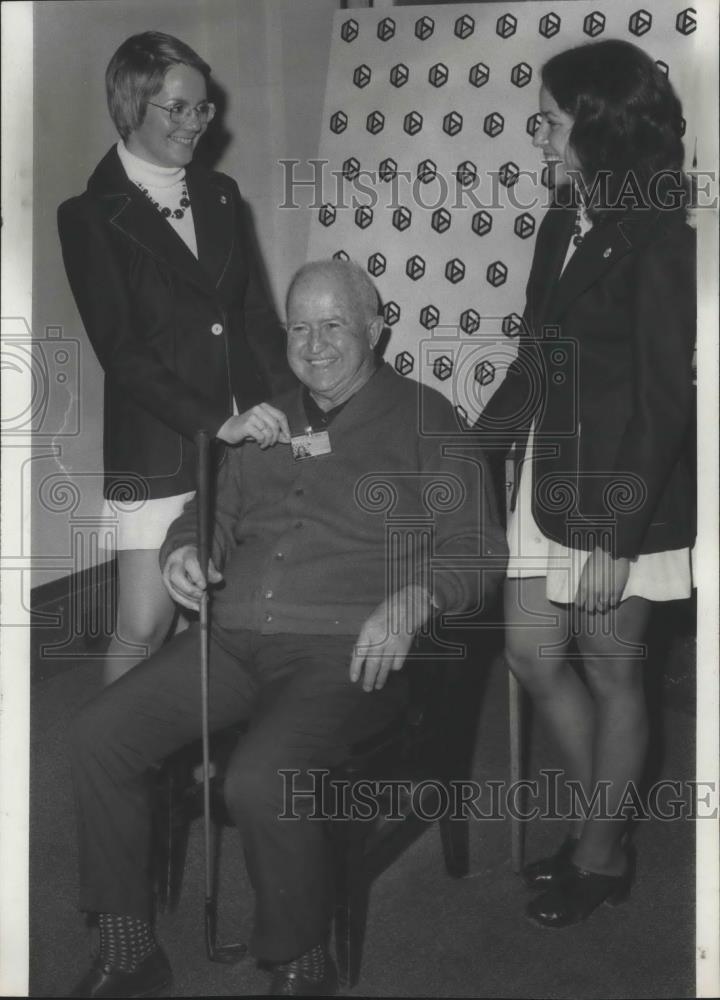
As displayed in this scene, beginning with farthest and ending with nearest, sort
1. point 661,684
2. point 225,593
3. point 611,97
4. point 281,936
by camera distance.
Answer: point 661,684 → point 225,593 → point 611,97 → point 281,936

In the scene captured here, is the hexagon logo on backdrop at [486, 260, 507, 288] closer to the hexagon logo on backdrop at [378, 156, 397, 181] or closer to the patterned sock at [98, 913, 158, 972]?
the hexagon logo on backdrop at [378, 156, 397, 181]

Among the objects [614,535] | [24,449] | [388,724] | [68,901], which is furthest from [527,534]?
[68,901]

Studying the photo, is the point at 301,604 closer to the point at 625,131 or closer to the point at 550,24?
the point at 625,131

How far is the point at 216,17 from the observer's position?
2197mm

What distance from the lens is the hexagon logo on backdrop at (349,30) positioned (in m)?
2.52

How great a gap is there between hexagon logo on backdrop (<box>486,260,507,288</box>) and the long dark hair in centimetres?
32

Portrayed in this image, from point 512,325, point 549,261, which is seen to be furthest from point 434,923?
point 549,261

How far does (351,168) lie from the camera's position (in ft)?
7.88

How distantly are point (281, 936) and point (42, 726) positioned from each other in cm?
69

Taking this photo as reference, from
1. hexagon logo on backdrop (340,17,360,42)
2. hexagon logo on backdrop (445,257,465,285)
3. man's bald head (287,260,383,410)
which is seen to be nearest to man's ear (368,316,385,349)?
man's bald head (287,260,383,410)

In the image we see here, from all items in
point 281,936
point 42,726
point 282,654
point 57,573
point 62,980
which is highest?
point 57,573

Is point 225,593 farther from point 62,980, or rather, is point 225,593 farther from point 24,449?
point 62,980

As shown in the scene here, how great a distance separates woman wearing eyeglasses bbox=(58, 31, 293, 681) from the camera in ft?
7.09

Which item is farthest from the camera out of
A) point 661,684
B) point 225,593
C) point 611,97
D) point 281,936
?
point 661,684
